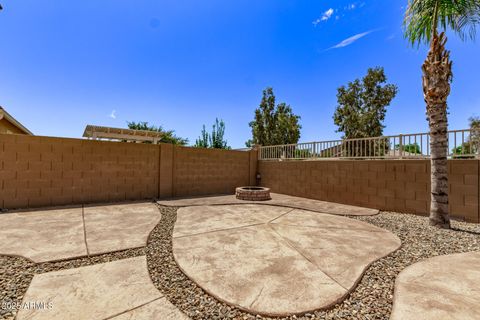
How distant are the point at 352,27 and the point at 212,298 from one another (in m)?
10.6

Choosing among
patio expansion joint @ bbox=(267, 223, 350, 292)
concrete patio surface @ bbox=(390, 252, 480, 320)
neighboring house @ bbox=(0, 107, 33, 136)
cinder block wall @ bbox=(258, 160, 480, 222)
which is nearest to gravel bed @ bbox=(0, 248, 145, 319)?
patio expansion joint @ bbox=(267, 223, 350, 292)

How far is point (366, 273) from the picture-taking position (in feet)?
7.59

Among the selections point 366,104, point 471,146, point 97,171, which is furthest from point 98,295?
point 366,104

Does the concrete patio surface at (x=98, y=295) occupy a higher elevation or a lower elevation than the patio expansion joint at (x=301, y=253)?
higher

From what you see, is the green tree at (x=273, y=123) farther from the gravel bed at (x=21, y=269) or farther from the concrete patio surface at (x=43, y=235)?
the gravel bed at (x=21, y=269)

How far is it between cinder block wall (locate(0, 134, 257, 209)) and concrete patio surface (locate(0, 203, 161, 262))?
0.86 meters

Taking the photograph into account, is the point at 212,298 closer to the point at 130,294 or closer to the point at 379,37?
the point at 130,294

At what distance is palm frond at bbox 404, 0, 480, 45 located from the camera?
4.27 meters

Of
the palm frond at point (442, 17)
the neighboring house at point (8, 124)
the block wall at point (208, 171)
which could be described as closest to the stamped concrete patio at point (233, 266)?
the block wall at point (208, 171)

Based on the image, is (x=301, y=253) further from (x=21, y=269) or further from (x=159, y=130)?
(x=159, y=130)

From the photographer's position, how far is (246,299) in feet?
5.84

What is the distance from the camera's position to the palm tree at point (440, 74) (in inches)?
164

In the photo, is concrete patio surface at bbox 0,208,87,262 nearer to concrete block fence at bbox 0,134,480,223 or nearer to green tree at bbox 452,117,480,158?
concrete block fence at bbox 0,134,480,223

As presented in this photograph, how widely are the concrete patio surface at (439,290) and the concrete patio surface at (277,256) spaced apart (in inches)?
16.0
